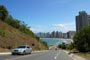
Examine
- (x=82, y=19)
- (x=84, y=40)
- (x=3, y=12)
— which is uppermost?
(x=3, y=12)

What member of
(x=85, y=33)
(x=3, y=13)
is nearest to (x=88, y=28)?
(x=85, y=33)

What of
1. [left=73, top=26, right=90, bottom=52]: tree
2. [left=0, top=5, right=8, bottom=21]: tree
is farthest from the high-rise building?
[left=73, top=26, right=90, bottom=52]: tree

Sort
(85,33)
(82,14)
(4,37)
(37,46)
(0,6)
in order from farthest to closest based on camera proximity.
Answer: (82,14) < (37,46) < (0,6) < (4,37) < (85,33)

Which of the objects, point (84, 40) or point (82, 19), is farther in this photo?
point (82, 19)

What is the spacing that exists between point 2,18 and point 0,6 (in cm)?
554

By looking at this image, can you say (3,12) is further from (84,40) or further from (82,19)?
(84,40)

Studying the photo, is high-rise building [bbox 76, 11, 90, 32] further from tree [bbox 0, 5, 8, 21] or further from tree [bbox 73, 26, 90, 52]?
tree [bbox 73, 26, 90, 52]

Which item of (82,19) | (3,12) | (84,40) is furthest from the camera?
(82,19)

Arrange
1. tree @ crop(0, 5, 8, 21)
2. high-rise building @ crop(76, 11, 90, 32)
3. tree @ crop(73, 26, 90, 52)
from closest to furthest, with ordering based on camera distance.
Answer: tree @ crop(73, 26, 90, 52)
tree @ crop(0, 5, 8, 21)
high-rise building @ crop(76, 11, 90, 32)

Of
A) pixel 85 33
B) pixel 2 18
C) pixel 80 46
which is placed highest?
pixel 2 18

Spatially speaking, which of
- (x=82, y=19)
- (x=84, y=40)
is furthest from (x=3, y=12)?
(x=84, y=40)

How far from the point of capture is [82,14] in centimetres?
10025

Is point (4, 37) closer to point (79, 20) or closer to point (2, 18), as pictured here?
point (2, 18)

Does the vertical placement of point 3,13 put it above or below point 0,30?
above
